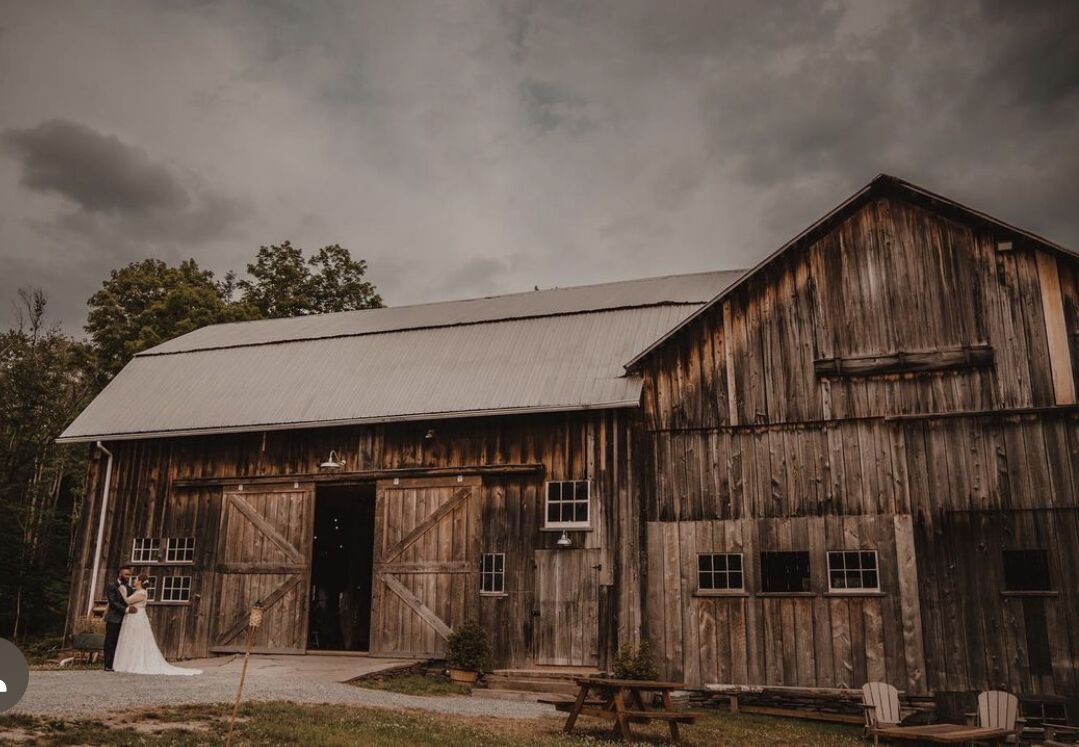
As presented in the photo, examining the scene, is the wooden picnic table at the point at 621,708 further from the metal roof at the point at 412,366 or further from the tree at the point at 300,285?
the tree at the point at 300,285

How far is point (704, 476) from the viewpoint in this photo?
624 inches

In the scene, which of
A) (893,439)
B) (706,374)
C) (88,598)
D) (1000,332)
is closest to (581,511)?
(706,374)

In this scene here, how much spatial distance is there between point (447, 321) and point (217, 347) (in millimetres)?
6094

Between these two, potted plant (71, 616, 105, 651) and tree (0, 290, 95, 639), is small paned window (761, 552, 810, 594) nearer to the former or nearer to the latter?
potted plant (71, 616, 105, 651)

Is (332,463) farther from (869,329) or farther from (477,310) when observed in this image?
(869,329)

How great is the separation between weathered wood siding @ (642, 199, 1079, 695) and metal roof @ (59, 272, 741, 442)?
201cm

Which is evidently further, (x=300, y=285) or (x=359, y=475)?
(x=300, y=285)

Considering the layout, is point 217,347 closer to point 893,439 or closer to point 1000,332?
point 893,439

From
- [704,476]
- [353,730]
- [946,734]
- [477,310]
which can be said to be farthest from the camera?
[477,310]

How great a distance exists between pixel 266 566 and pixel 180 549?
2.25m

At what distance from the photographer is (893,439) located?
14.9 m

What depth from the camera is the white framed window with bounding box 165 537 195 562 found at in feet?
63.7

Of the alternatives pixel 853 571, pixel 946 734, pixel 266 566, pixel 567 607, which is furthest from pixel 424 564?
pixel 946 734

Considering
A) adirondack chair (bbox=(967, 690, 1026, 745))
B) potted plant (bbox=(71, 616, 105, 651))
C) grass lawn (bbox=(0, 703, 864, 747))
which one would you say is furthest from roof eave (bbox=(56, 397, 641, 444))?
adirondack chair (bbox=(967, 690, 1026, 745))
